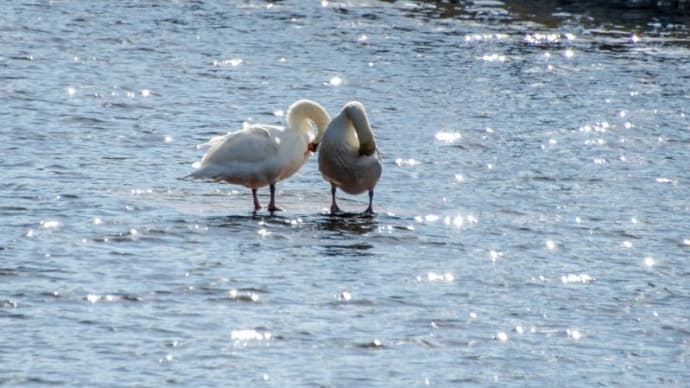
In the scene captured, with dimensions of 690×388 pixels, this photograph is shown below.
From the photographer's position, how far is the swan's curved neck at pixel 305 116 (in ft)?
53.8

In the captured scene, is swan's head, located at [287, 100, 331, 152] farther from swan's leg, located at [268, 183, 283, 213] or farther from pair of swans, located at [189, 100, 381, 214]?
swan's leg, located at [268, 183, 283, 213]

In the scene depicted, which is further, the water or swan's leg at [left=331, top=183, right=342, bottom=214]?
swan's leg at [left=331, top=183, right=342, bottom=214]

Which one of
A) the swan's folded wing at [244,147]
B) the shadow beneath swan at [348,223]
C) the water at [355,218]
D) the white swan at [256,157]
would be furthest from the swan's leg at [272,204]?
the shadow beneath swan at [348,223]

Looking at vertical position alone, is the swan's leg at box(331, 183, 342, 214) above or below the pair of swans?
below

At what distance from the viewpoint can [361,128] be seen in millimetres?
15812

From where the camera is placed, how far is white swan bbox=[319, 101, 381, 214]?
51.8 feet

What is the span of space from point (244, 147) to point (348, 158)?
1.09 meters

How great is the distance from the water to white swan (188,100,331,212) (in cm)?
43

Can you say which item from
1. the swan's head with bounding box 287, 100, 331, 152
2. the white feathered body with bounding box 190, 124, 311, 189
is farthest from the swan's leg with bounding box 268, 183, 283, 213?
the swan's head with bounding box 287, 100, 331, 152

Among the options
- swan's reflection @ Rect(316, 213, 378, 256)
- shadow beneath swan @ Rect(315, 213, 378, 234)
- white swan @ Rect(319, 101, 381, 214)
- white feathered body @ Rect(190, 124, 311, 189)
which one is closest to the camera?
swan's reflection @ Rect(316, 213, 378, 256)

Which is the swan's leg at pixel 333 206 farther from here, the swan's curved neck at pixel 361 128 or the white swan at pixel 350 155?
the swan's curved neck at pixel 361 128

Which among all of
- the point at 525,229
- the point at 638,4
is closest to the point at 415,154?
the point at 525,229

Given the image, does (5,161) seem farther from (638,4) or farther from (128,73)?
(638,4)

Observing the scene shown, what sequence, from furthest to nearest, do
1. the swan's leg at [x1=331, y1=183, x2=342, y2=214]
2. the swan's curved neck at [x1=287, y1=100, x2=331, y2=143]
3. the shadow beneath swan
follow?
1. the swan's curved neck at [x1=287, y1=100, x2=331, y2=143]
2. the swan's leg at [x1=331, y1=183, x2=342, y2=214]
3. the shadow beneath swan
